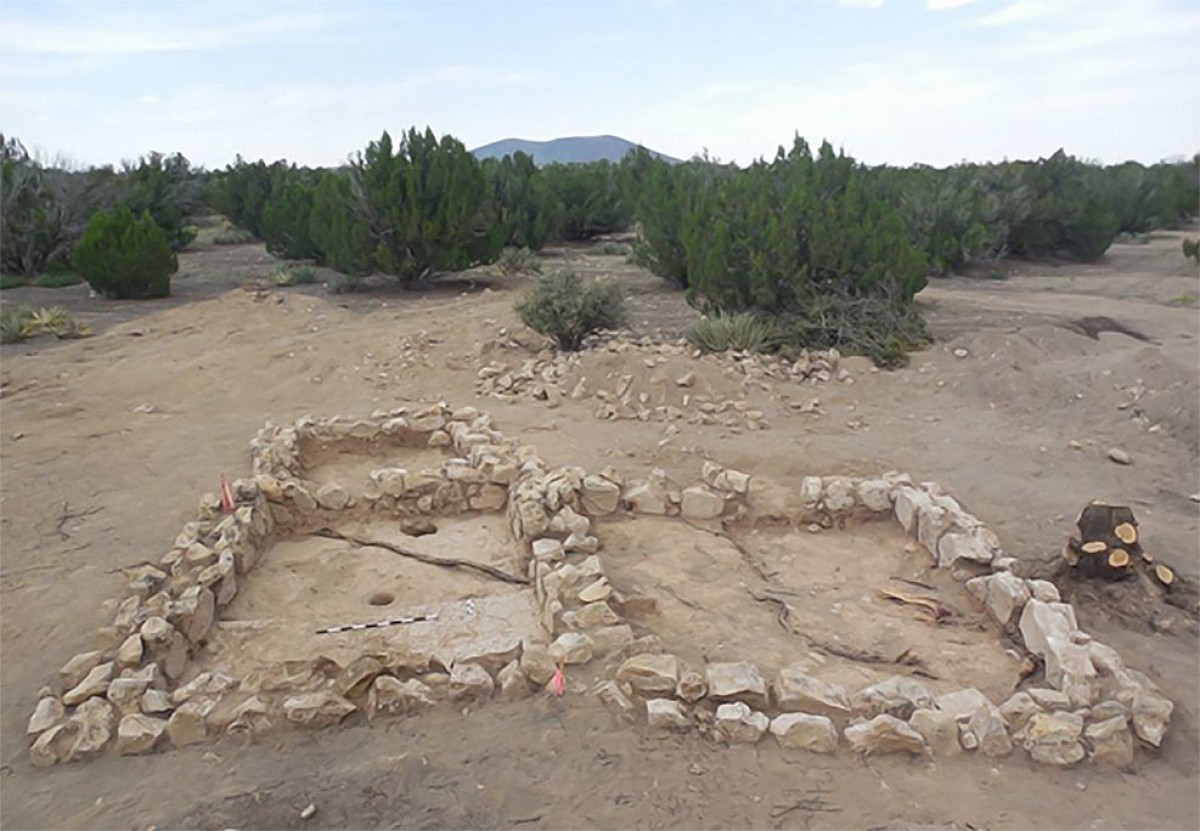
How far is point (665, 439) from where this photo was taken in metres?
6.84

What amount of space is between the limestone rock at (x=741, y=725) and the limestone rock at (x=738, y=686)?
111 millimetres

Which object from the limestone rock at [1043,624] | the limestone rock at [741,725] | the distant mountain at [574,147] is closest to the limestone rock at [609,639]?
the limestone rock at [741,725]

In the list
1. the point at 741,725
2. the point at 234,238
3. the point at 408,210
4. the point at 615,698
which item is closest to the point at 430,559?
the point at 615,698

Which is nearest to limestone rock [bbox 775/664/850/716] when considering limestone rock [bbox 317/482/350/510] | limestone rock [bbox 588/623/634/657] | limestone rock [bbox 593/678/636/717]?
limestone rock [bbox 593/678/636/717]

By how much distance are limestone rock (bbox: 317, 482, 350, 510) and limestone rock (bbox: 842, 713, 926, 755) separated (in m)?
3.49

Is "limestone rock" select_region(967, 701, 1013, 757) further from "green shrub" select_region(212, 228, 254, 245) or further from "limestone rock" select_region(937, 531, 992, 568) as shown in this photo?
"green shrub" select_region(212, 228, 254, 245)

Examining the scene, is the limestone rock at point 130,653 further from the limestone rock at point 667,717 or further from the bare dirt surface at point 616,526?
the limestone rock at point 667,717

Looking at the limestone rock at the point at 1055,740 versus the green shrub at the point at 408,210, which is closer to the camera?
the limestone rock at the point at 1055,740

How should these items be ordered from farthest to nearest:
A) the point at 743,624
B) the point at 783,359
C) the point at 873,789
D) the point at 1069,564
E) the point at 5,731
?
the point at 783,359
the point at 1069,564
the point at 743,624
the point at 5,731
the point at 873,789

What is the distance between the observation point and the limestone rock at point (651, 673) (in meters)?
3.38

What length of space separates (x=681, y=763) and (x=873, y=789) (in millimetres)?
645

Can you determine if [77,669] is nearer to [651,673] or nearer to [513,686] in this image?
[513,686]

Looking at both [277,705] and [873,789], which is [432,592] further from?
[873,789]

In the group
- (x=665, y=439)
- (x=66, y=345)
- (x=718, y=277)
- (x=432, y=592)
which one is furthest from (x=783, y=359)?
(x=66, y=345)
